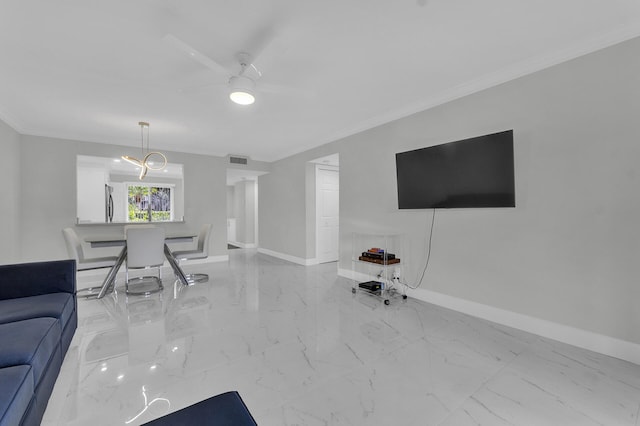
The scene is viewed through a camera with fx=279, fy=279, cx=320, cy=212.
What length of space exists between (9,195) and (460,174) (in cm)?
590

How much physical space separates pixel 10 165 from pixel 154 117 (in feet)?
7.15

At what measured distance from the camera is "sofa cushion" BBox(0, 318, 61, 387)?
1.27 m

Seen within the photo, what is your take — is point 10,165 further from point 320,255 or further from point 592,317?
point 592,317

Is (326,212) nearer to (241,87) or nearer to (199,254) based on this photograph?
(199,254)

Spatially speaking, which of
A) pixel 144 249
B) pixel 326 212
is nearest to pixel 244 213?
pixel 326 212

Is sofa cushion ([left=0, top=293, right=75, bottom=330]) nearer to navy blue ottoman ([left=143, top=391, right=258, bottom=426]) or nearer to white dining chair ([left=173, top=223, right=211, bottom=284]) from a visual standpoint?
navy blue ottoman ([left=143, top=391, right=258, bottom=426])

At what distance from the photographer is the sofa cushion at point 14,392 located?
97cm

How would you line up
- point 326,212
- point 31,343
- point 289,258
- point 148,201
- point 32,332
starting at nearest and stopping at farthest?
point 31,343 < point 32,332 < point 326,212 < point 289,258 < point 148,201

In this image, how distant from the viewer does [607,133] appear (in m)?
2.14

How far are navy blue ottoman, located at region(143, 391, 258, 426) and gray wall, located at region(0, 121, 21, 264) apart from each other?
454 centimetres

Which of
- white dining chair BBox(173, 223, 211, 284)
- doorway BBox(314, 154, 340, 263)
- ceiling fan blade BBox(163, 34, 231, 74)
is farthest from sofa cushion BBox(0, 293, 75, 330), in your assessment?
doorway BBox(314, 154, 340, 263)

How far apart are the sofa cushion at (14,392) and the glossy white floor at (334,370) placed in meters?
0.45

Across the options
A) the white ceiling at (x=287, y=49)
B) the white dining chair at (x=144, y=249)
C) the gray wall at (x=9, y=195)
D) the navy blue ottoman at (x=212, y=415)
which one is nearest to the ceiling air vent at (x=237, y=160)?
the white ceiling at (x=287, y=49)

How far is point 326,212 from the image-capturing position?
5.90 meters
